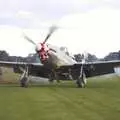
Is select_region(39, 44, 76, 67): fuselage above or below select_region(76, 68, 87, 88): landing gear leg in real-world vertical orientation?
above

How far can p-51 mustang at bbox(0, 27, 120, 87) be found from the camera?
34.0 meters

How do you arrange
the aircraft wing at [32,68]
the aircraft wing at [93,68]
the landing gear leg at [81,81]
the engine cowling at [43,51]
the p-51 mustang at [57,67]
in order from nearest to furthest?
the engine cowling at [43,51] < the p-51 mustang at [57,67] < the landing gear leg at [81,81] < the aircraft wing at [93,68] < the aircraft wing at [32,68]

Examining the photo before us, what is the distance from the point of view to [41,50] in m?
32.6

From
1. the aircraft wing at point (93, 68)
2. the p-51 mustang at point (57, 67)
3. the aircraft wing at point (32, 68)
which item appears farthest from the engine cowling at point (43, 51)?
the aircraft wing at point (93, 68)

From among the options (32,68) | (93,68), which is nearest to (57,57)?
(32,68)

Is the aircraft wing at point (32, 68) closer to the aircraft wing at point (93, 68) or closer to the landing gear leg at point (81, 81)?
the aircraft wing at point (93, 68)

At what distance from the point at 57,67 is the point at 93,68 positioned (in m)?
4.80

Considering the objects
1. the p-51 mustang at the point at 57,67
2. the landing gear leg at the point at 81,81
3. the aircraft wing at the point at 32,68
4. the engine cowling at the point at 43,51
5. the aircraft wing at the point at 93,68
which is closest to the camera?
the engine cowling at the point at 43,51

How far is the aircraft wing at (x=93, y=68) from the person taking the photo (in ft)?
119

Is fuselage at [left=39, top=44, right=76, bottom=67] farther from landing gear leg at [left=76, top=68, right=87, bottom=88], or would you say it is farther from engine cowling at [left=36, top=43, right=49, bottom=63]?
landing gear leg at [left=76, top=68, right=87, bottom=88]

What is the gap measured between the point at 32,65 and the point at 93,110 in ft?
73.6

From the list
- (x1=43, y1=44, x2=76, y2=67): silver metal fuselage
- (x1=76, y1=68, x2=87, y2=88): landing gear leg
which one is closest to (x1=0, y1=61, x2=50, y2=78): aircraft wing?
(x1=43, y1=44, x2=76, y2=67): silver metal fuselage

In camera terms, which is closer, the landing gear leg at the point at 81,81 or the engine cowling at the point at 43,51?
A: the engine cowling at the point at 43,51

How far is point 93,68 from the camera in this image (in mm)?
38719
